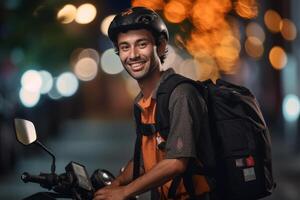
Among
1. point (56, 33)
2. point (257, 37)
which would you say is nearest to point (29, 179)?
point (56, 33)

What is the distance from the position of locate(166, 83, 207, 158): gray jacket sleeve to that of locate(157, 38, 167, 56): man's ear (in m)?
0.35

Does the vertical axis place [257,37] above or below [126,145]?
above

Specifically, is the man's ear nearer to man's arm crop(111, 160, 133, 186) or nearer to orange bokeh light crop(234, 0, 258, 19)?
man's arm crop(111, 160, 133, 186)

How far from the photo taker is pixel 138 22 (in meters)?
4.05

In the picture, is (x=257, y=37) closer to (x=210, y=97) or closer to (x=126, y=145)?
(x=126, y=145)

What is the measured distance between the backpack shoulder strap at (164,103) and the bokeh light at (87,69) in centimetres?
7611

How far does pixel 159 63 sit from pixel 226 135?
500 mm

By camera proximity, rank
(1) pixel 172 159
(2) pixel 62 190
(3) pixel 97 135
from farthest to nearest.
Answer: (3) pixel 97 135
(2) pixel 62 190
(1) pixel 172 159

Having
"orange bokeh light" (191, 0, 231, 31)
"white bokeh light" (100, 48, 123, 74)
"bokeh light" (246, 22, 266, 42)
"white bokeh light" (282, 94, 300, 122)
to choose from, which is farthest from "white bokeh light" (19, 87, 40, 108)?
"white bokeh light" (100, 48, 123, 74)

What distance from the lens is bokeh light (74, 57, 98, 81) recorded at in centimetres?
8156

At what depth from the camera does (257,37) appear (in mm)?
60125

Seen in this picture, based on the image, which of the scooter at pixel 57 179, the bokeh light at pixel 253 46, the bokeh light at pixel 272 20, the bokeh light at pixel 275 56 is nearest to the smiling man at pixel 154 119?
the scooter at pixel 57 179

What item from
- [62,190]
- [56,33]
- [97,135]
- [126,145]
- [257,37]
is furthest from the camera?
[257,37]

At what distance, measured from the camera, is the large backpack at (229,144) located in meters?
3.98
